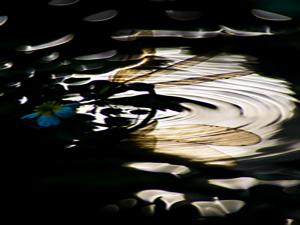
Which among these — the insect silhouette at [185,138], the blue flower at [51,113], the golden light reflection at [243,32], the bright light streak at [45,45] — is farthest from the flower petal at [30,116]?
the golden light reflection at [243,32]

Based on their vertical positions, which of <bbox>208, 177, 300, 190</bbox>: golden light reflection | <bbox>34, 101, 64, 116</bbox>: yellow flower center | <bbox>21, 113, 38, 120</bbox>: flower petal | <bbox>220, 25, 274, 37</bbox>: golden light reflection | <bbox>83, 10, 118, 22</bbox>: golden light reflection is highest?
<bbox>83, 10, 118, 22</bbox>: golden light reflection

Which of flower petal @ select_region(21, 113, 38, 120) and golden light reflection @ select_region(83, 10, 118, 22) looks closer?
flower petal @ select_region(21, 113, 38, 120)

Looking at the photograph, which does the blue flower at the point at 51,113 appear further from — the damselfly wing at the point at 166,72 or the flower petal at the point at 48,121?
the damselfly wing at the point at 166,72

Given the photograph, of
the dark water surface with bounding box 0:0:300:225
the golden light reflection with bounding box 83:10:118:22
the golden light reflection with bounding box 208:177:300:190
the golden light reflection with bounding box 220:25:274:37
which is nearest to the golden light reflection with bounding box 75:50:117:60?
the dark water surface with bounding box 0:0:300:225

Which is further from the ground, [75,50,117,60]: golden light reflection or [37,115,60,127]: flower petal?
[75,50,117,60]: golden light reflection

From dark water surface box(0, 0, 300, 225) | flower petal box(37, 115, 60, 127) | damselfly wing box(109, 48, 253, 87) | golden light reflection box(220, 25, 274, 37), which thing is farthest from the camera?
golden light reflection box(220, 25, 274, 37)

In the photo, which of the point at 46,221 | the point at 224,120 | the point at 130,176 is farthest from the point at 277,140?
the point at 46,221

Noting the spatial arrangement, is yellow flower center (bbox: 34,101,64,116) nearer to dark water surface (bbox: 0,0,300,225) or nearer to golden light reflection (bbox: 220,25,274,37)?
dark water surface (bbox: 0,0,300,225)

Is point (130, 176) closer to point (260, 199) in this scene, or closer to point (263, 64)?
point (260, 199)
